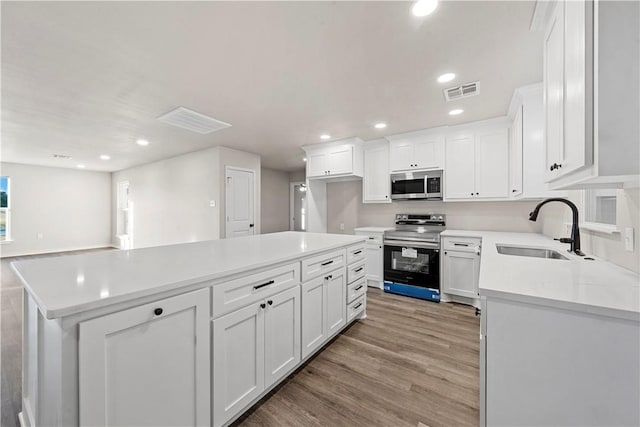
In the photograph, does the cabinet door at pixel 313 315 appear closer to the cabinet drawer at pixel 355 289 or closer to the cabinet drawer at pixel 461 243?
the cabinet drawer at pixel 355 289

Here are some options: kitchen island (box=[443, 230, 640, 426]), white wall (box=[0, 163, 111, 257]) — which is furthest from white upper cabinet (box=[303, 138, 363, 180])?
white wall (box=[0, 163, 111, 257])

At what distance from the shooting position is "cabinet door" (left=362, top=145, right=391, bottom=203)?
13.8ft

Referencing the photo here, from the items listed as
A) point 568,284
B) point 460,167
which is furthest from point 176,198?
point 568,284

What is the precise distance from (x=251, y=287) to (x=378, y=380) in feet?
3.94

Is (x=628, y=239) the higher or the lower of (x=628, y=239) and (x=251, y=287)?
the higher

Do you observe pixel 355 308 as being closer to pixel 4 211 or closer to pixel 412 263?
pixel 412 263

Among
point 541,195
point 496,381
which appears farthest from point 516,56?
point 496,381

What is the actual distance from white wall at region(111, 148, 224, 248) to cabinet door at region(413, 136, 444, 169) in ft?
11.6

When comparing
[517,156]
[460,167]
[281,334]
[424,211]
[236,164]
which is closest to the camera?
[281,334]

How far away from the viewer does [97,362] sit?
90 cm

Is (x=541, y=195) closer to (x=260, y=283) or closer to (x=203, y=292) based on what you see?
(x=260, y=283)

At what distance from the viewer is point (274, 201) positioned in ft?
23.9

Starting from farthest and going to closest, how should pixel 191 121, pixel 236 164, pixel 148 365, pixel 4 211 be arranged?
pixel 4 211 → pixel 236 164 → pixel 191 121 → pixel 148 365

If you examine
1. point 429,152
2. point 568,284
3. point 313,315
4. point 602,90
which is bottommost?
point 313,315
